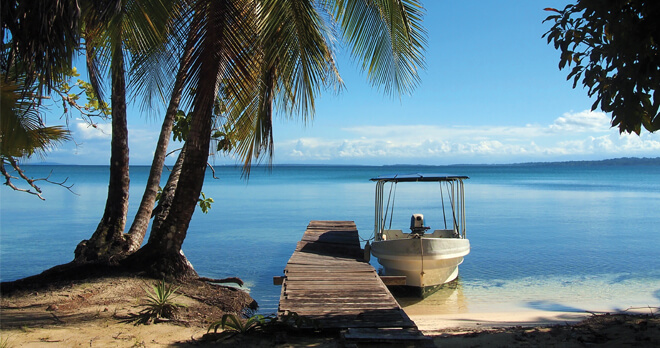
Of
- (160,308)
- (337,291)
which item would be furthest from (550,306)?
(160,308)

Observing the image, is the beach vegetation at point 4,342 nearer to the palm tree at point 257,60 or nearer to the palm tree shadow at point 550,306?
the palm tree at point 257,60

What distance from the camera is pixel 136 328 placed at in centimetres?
558

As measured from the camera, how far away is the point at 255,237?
20.1 meters

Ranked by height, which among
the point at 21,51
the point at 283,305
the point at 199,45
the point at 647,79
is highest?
the point at 199,45

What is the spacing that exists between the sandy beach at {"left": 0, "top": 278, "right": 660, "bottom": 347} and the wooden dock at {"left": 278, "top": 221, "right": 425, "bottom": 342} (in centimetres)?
42

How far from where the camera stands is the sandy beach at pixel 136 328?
16.8 feet

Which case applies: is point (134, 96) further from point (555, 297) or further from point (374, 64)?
point (555, 297)

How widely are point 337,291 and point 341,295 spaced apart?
0.23m

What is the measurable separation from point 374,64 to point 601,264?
1190 centimetres

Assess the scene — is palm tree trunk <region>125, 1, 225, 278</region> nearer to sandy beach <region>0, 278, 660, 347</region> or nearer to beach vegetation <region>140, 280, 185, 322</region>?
sandy beach <region>0, 278, 660, 347</region>

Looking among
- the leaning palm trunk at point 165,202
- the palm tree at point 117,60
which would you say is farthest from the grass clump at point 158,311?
the leaning palm trunk at point 165,202

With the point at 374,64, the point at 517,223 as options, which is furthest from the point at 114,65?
the point at 517,223

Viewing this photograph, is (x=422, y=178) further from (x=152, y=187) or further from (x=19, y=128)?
(x=19, y=128)

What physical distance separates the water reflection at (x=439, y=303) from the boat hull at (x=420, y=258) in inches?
9.0
